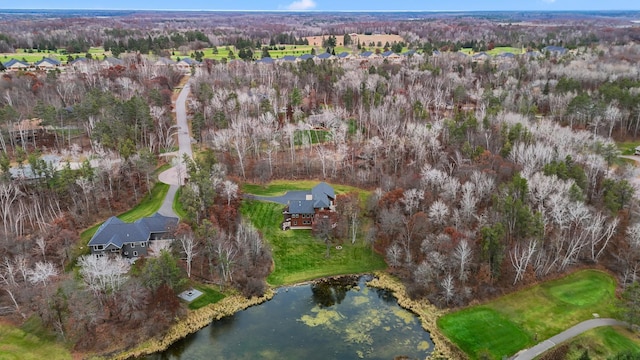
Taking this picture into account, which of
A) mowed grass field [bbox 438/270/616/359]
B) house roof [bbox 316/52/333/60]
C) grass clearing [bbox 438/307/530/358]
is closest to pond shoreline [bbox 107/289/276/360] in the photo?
grass clearing [bbox 438/307/530/358]

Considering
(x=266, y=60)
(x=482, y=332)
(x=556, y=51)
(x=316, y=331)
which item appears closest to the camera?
(x=482, y=332)

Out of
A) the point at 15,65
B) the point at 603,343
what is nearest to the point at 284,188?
the point at 603,343

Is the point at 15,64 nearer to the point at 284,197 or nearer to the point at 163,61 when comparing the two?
the point at 163,61

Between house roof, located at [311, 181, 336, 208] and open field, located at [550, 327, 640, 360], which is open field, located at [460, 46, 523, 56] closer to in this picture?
house roof, located at [311, 181, 336, 208]

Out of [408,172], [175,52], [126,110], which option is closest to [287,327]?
[408,172]

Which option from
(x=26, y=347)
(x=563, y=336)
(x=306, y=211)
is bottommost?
(x=563, y=336)
